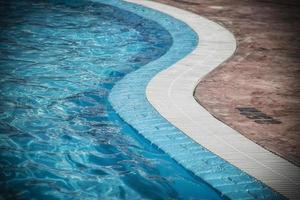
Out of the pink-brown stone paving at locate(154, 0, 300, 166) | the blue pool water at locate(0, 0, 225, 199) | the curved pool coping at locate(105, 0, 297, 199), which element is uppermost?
the pink-brown stone paving at locate(154, 0, 300, 166)

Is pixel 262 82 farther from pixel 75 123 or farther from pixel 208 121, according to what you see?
pixel 75 123

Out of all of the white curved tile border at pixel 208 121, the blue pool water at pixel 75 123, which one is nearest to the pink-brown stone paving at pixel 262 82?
the white curved tile border at pixel 208 121

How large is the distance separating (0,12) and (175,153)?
778 cm

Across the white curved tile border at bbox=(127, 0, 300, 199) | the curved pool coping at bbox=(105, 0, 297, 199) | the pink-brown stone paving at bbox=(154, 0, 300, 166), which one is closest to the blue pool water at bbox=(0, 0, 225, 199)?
the curved pool coping at bbox=(105, 0, 297, 199)

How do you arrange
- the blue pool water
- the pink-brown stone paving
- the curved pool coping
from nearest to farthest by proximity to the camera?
the curved pool coping < the blue pool water < the pink-brown stone paving

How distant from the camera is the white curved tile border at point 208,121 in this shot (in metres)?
3.33

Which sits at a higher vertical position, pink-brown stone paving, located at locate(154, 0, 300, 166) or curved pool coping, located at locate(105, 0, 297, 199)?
pink-brown stone paving, located at locate(154, 0, 300, 166)

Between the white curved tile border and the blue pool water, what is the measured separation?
452 mm

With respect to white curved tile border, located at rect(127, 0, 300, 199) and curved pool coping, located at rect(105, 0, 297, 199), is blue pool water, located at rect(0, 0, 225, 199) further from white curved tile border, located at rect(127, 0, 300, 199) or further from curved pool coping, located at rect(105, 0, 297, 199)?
white curved tile border, located at rect(127, 0, 300, 199)

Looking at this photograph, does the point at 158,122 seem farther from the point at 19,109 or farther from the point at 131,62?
the point at 131,62

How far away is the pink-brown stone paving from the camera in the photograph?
3994mm

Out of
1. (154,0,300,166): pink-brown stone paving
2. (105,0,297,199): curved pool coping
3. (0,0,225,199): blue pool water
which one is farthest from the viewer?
(154,0,300,166): pink-brown stone paving

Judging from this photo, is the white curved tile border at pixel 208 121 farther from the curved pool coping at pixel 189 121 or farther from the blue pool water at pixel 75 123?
the blue pool water at pixel 75 123

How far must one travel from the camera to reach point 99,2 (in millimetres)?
11367
